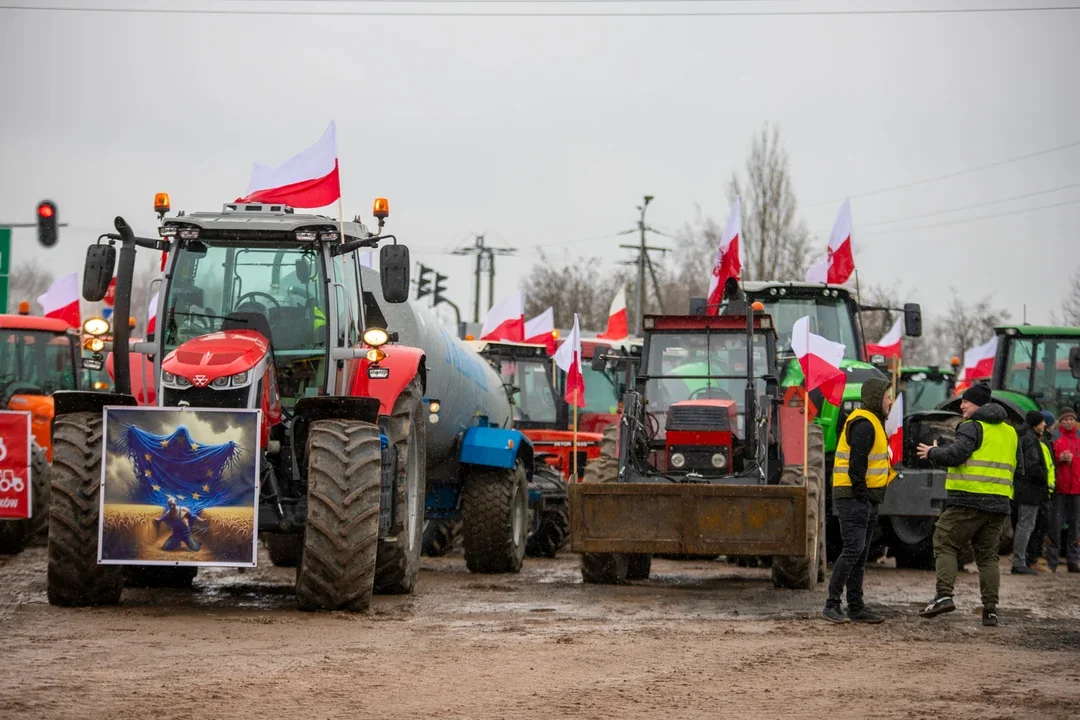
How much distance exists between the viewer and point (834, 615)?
439 inches

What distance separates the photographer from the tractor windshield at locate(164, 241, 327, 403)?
11031 millimetres

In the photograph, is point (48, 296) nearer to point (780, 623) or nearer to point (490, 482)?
point (490, 482)

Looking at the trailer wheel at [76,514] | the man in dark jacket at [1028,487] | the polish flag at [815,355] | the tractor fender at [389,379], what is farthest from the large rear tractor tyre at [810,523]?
the trailer wheel at [76,514]

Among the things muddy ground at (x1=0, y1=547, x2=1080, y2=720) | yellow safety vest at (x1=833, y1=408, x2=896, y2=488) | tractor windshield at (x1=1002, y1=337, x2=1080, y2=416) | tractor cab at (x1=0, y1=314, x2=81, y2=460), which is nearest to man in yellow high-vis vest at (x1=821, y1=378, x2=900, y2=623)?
yellow safety vest at (x1=833, y1=408, x2=896, y2=488)

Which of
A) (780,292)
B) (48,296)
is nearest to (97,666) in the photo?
(780,292)

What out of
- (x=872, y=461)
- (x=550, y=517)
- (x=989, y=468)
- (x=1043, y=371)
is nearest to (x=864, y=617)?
(x=872, y=461)

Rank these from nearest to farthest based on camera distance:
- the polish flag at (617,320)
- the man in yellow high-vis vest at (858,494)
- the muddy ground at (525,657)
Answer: the muddy ground at (525,657), the man in yellow high-vis vest at (858,494), the polish flag at (617,320)

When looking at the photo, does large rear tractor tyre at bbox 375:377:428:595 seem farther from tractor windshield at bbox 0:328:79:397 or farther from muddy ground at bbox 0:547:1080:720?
tractor windshield at bbox 0:328:79:397

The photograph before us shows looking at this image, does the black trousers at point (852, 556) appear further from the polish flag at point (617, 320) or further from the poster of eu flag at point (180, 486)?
the polish flag at point (617, 320)

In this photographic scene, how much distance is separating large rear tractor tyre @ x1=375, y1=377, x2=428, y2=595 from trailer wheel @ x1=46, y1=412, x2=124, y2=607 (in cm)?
223

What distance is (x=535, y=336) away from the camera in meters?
23.3

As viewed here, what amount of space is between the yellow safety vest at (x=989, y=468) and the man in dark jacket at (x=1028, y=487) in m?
5.60

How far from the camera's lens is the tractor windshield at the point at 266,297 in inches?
434

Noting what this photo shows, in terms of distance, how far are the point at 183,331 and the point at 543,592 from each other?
419 centimetres
